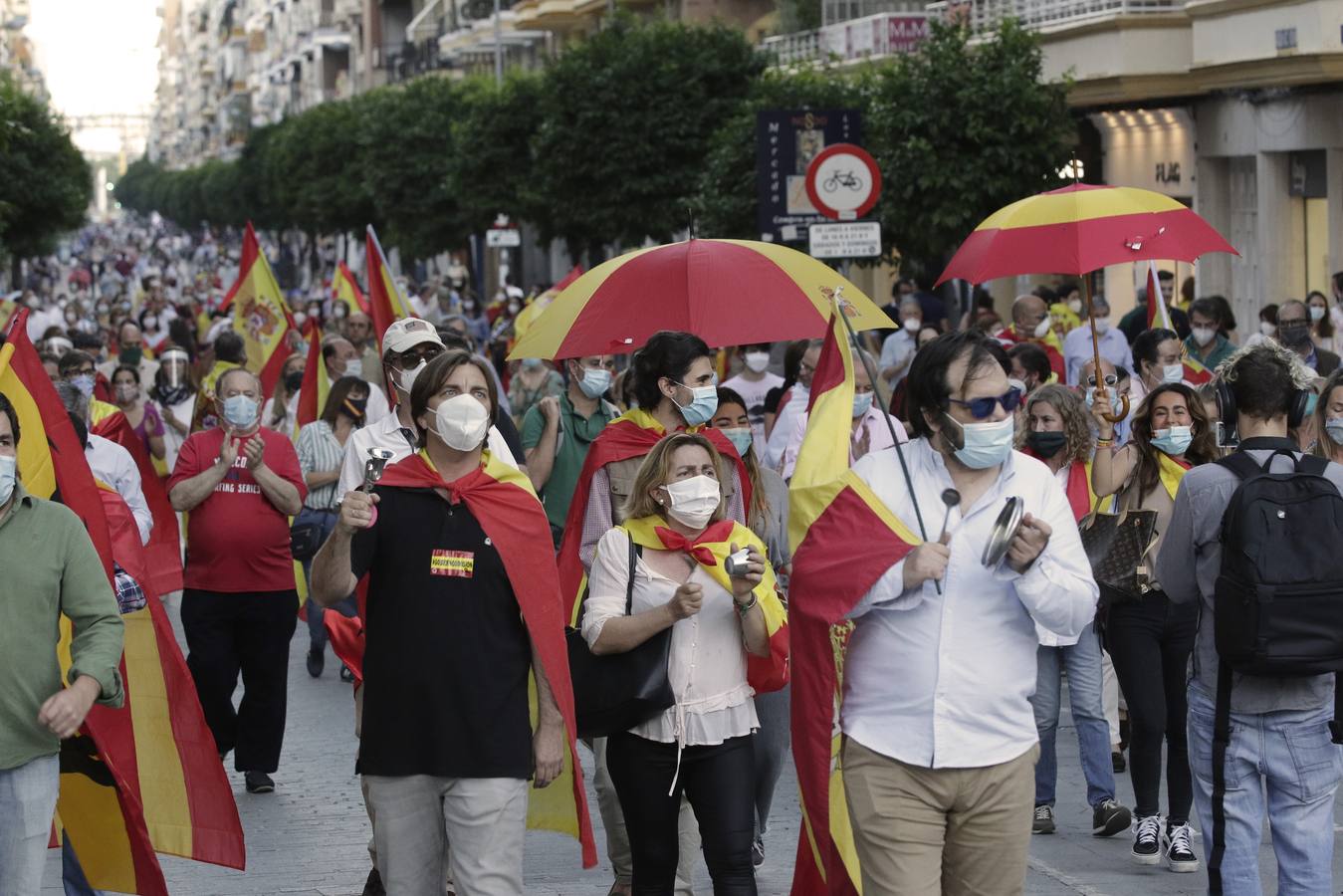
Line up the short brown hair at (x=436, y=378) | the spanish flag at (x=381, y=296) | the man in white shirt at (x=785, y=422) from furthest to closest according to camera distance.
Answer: the spanish flag at (x=381, y=296)
the man in white shirt at (x=785, y=422)
the short brown hair at (x=436, y=378)

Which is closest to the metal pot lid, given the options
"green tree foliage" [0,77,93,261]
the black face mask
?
the black face mask

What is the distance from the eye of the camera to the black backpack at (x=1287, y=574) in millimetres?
5707

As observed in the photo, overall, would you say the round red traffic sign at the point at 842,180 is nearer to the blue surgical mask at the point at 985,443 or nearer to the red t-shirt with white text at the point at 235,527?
the red t-shirt with white text at the point at 235,527

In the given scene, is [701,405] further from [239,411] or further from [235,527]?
[235,527]

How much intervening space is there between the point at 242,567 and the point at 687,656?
3.58m

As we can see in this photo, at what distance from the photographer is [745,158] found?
27.4 m

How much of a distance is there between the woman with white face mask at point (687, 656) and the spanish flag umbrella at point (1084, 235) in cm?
415

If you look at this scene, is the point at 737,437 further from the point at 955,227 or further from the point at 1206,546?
the point at 955,227

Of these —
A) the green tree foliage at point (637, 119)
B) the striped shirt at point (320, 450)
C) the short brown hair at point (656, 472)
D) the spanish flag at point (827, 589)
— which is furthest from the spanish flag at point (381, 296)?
the green tree foliage at point (637, 119)

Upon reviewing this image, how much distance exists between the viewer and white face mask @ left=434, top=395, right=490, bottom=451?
5.73m

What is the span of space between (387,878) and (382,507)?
957 mm

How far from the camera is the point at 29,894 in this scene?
220 inches

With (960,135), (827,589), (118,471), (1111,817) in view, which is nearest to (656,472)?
(827,589)

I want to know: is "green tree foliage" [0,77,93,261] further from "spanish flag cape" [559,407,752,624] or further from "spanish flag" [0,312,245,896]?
"spanish flag" [0,312,245,896]
